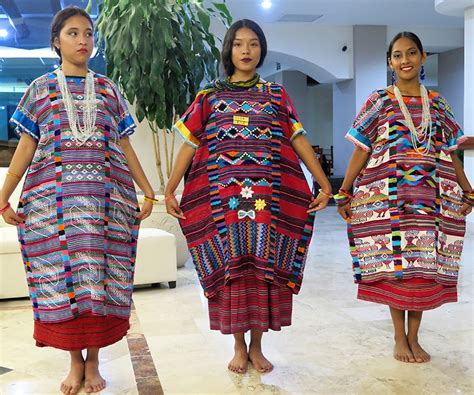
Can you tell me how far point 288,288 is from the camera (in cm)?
263

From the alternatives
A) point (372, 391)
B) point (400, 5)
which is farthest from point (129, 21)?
point (400, 5)

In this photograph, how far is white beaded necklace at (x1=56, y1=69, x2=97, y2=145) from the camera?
2340 mm

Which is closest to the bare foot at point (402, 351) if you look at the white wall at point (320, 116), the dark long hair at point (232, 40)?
the dark long hair at point (232, 40)

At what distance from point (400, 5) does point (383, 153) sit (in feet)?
25.3

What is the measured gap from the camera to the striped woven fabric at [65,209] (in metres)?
2.34

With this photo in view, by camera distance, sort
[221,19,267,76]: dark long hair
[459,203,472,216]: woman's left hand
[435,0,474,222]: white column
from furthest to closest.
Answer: [435,0,474,222]: white column < [459,203,472,216]: woman's left hand < [221,19,267,76]: dark long hair

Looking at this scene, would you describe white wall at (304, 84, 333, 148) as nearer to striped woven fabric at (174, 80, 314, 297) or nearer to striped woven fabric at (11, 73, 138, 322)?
striped woven fabric at (174, 80, 314, 297)

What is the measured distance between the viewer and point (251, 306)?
257 cm

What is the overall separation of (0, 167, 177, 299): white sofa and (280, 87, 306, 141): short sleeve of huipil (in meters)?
2.03

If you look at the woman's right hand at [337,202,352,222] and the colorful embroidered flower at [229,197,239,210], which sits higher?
the colorful embroidered flower at [229,197,239,210]

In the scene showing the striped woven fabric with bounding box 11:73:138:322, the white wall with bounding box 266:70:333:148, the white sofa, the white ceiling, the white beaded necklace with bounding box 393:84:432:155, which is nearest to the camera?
the striped woven fabric with bounding box 11:73:138:322

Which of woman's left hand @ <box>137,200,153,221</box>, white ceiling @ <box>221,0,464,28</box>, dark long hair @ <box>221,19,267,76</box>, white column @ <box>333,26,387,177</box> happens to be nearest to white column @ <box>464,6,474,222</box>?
white ceiling @ <box>221,0,464,28</box>

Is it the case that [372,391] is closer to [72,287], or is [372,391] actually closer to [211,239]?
[211,239]

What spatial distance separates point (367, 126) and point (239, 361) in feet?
3.69
